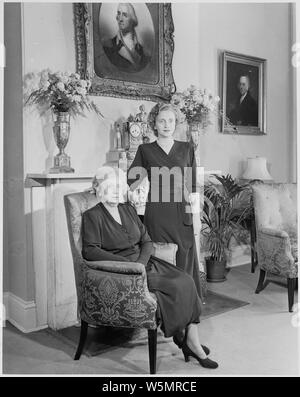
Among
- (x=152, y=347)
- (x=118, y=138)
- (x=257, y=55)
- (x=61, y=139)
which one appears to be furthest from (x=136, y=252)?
(x=257, y=55)

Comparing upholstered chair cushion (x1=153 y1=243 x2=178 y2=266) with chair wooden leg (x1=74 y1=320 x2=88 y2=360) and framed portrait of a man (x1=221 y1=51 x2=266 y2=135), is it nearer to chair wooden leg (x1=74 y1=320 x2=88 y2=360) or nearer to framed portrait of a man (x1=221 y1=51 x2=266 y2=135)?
chair wooden leg (x1=74 y1=320 x2=88 y2=360)

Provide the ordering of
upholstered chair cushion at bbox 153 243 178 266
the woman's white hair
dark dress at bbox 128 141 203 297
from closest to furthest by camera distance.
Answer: the woman's white hair < upholstered chair cushion at bbox 153 243 178 266 < dark dress at bbox 128 141 203 297

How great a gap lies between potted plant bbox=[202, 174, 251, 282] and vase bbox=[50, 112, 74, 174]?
1896mm

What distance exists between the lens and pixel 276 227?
4340mm

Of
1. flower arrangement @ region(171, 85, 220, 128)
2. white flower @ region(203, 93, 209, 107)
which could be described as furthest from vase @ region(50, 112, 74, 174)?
white flower @ region(203, 93, 209, 107)

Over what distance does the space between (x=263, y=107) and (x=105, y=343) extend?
3.57m

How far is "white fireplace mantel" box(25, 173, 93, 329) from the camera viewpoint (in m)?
3.45

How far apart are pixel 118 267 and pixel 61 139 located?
4.28ft

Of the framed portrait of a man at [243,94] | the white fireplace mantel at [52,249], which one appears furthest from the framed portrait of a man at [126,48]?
the framed portrait of a man at [243,94]

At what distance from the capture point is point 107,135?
12.6ft

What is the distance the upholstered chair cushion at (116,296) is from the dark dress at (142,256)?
0.08 m

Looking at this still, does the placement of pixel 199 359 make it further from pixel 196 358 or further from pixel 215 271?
pixel 215 271
